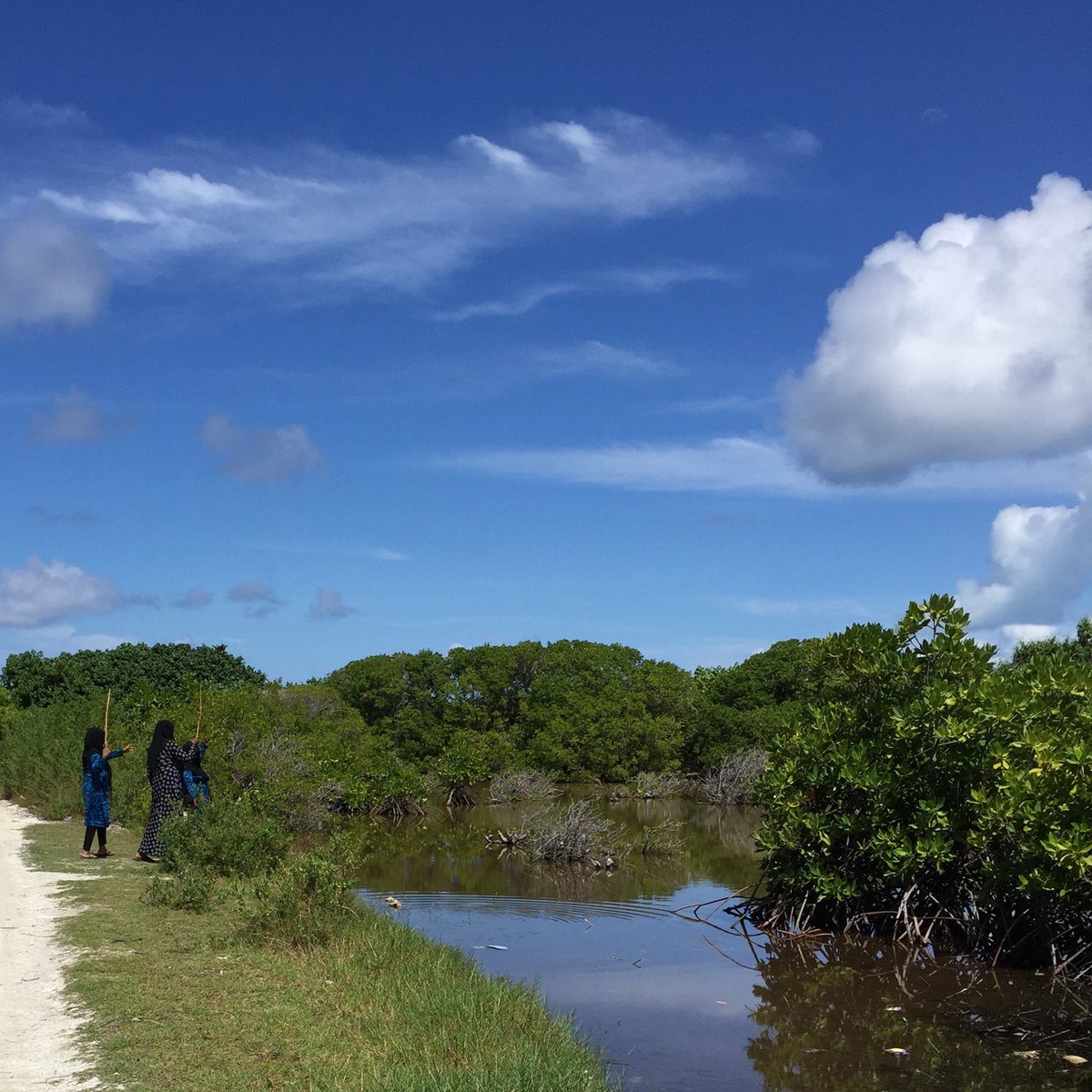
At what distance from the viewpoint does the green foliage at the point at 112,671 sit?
52.5m

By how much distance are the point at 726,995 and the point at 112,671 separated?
47052mm

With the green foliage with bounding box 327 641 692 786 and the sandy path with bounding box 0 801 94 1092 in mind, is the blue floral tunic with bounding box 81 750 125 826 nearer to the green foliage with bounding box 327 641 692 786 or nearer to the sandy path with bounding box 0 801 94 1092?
the sandy path with bounding box 0 801 94 1092

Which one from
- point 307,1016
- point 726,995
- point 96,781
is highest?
point 96,781

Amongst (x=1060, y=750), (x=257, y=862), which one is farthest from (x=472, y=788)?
(x=1060, y=750)

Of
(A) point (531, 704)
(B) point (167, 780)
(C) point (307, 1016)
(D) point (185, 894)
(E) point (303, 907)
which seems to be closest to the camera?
(C) point (307, 1016)

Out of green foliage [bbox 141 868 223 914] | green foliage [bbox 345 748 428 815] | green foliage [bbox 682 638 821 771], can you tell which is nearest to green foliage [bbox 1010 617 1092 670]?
green foliage [bbox 682 638 821 771]

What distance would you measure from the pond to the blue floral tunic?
4237mm

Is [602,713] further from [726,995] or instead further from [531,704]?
[726,995]

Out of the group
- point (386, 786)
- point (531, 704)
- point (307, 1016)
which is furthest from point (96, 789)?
point (531, 704)

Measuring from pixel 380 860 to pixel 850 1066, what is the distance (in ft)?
44.4

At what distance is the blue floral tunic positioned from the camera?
56.1ft

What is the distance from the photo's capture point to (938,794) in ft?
44.9

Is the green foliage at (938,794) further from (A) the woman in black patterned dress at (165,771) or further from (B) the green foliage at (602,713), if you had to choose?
(B) the green foliage at (602,713)

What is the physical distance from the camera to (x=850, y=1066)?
9719mm
